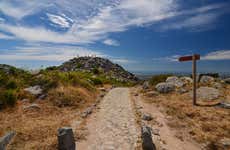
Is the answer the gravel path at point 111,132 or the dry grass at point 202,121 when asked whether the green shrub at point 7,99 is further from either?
the dry grass at point 202,121

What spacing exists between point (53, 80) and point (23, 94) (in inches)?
84.9

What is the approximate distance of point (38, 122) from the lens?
24.0ft

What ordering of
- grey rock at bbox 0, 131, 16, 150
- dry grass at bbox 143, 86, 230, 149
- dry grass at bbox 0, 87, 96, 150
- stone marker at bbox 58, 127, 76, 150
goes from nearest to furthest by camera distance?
1. grey rock at bbox 0, 131, 16, 150
2. stone marker at bbox 58, 127, 76, 150
3. dry grass at bbox 0, 87, 96, 150
4. dry grass at bbox 143, 86, 230, 149

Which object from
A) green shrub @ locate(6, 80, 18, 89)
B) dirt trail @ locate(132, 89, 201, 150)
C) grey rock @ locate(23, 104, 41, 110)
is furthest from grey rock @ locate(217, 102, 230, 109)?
green shrub @ locate(6, 80, 18, 89)

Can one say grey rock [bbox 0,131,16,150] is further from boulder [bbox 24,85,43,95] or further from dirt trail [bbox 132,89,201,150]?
boulder [bbox 24,85,43,95]

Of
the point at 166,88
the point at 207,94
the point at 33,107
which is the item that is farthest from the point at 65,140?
the point at 166,88

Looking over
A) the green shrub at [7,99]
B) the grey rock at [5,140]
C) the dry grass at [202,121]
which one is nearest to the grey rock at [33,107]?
the green shrub at [7,99]

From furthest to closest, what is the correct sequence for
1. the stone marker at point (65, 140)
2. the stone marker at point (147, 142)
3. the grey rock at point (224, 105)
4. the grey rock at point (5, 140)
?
1. the grey rock at point (224, 105)
2. the stone marker at point (147, 142)
3. the stone marker at point (65, 140)
4. the grey rock at point (5, 140)

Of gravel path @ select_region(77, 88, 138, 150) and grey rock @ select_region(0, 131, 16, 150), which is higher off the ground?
grey rock @ select_region(0, 131, 16, 150)

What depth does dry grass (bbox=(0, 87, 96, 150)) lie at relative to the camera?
541 cm

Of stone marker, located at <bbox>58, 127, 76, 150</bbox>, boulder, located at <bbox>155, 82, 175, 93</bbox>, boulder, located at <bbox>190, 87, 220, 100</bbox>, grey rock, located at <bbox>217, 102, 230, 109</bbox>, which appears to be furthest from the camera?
boulder, located at <bbox>155, 82, 175, 93</bbox>

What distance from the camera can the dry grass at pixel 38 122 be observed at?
17.8 ft

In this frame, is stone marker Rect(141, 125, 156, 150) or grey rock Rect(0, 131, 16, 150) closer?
grey rock Rect(0, 131, 16, 150)

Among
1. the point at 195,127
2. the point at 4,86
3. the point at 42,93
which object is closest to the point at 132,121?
the point at 195,127
